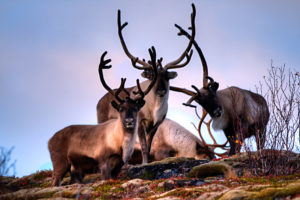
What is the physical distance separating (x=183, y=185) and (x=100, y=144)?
266cm

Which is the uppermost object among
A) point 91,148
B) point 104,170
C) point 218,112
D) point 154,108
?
point 154,108

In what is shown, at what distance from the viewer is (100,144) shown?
9.53 m

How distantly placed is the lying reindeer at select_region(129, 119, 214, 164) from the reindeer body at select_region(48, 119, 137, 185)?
14.2 ft

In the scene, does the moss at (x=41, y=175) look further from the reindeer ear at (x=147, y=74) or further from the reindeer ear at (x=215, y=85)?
the reindeer ear at (x=215, y=85)

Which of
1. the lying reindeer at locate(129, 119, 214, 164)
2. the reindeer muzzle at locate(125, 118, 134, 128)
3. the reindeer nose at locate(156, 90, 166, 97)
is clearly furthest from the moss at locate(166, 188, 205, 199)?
the lying reindeer at locate(129, 119, 214, 164)

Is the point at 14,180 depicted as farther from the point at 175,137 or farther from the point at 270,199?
the point at 270,199

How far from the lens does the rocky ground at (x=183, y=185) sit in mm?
5486

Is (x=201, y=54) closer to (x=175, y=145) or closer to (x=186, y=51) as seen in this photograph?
(x=186, y=51)

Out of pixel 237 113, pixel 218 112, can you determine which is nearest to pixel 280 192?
pixel 237 113

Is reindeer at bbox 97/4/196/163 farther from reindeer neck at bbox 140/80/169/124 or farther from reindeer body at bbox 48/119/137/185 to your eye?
reindeer body at bbox 48/119/137/185

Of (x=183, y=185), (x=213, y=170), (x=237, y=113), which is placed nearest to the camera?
(x=183, y=185)

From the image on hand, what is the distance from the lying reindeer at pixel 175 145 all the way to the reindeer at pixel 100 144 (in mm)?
4219

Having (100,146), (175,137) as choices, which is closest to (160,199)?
(100,146)

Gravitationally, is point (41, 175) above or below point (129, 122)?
below
